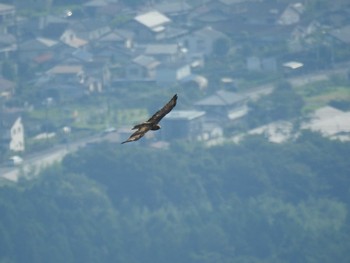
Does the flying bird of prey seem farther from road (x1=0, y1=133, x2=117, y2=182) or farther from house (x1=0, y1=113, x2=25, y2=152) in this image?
house (x1=0, y1=113, x2=25, y2=152)

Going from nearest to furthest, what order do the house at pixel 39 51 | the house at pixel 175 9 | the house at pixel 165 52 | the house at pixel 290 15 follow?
the house at pixel 165 52, the house at pixel 39 51, the house at pixel 290 15, the house at pixel 175 9

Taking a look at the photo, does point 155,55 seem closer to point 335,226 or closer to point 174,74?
point 174,74

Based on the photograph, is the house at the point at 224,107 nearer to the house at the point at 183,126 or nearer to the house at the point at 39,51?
the house at the point at 183,126

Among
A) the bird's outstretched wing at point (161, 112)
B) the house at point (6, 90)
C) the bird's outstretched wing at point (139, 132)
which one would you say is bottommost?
the house at point (6, 90)

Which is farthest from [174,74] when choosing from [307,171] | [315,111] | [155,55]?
[307,171]

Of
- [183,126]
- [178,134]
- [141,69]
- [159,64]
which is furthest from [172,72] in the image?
[178,134]

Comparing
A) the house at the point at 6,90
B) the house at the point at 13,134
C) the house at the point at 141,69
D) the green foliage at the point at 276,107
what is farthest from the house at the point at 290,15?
the house at the point at 13,134

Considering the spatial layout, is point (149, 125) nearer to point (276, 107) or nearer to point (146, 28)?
point (276, 107)
